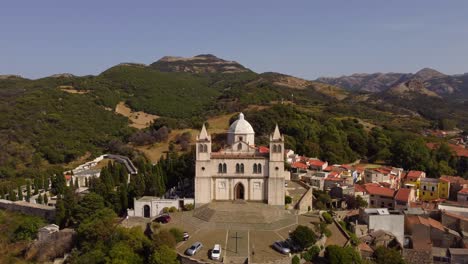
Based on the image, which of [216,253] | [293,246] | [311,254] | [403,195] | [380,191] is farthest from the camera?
[380,191]

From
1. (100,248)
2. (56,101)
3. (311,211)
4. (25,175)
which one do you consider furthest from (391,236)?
(56,101)

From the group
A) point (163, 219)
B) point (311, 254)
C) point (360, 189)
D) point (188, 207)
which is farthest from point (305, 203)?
point (163, 219)

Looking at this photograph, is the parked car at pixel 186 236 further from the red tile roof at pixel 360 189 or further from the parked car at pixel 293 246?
the red tile roof at pixel 360 189

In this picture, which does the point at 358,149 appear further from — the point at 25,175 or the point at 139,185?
the point at 25,175

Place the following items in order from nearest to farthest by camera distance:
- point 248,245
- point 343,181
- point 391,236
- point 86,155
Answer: point 248,245, point 391,236, point 343,181, point 86,155

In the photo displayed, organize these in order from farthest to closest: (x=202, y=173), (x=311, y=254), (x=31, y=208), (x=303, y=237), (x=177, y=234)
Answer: (x=31, y=208) → (x=202, y=173) → (x=177, y=234) → (x=311, y=254) → (x=303, y=237)

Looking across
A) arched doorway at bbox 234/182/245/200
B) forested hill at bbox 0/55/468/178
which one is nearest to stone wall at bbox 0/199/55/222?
forested hill at bbox 0/55/468/178

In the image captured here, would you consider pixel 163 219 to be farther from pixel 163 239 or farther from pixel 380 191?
pixel 380 191
